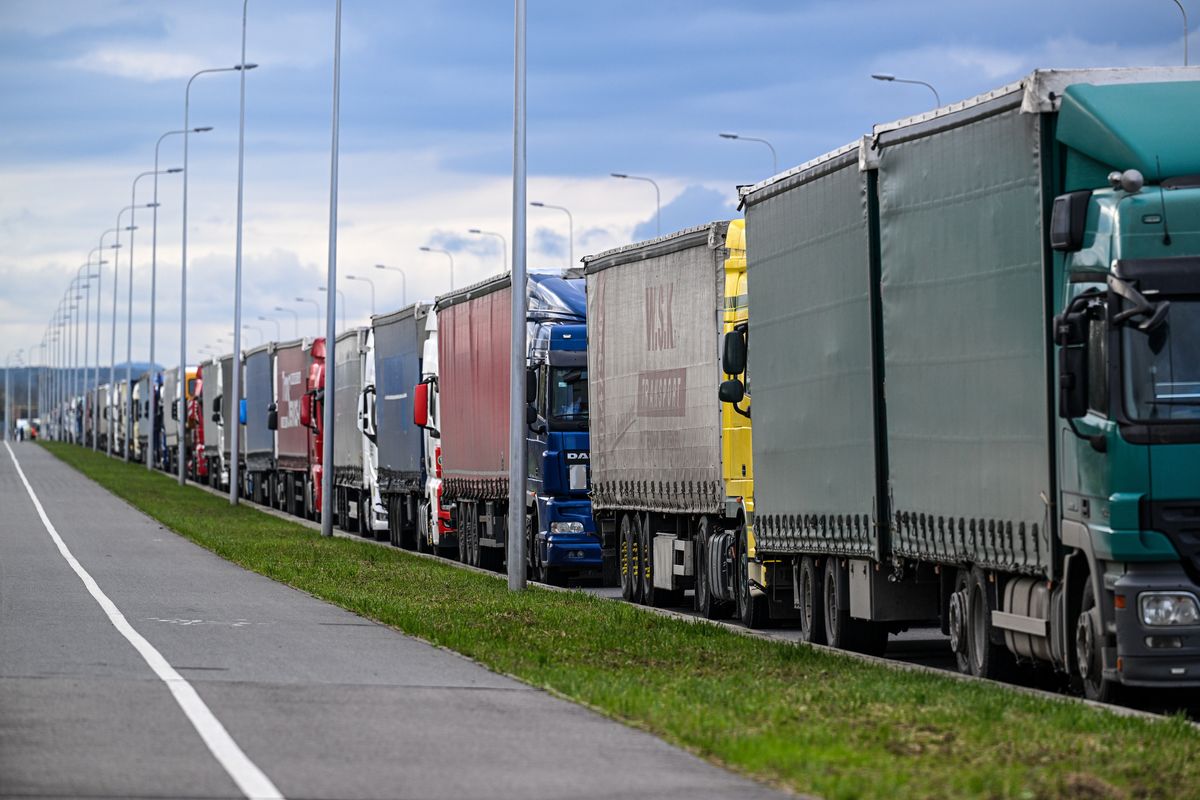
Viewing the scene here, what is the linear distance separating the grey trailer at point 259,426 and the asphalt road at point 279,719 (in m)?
37.5

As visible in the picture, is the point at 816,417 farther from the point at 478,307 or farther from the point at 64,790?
the point at 478,307

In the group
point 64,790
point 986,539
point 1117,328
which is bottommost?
point 64,790

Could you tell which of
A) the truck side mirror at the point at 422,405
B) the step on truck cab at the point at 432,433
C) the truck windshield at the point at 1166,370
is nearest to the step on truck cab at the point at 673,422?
the truck windshield at the point at 1166,370

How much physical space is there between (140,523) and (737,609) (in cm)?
2316

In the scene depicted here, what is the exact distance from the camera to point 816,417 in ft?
61.9

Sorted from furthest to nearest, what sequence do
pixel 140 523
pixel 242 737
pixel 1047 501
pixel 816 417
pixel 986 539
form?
pixel 140 523, pixel 816 417, pixel 986 539, pixel 1047 501, pixel 242 737

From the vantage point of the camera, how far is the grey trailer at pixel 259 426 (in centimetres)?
5975

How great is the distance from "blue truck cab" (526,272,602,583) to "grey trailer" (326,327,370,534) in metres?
15.6

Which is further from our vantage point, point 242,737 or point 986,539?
point 986,539

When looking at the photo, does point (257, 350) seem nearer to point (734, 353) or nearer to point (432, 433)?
point (432, 433)

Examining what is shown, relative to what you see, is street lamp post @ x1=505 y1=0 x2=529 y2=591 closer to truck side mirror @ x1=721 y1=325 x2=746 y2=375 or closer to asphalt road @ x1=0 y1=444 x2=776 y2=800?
asphalt road @ x1=0 y1=444 x2=776 y2=800

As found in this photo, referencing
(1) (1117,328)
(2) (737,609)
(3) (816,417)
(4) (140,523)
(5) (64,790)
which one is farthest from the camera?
(4) (140,523)

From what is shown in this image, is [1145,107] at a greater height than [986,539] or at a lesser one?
greater

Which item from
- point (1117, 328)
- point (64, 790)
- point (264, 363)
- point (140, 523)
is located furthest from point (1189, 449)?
point (264, 363)
